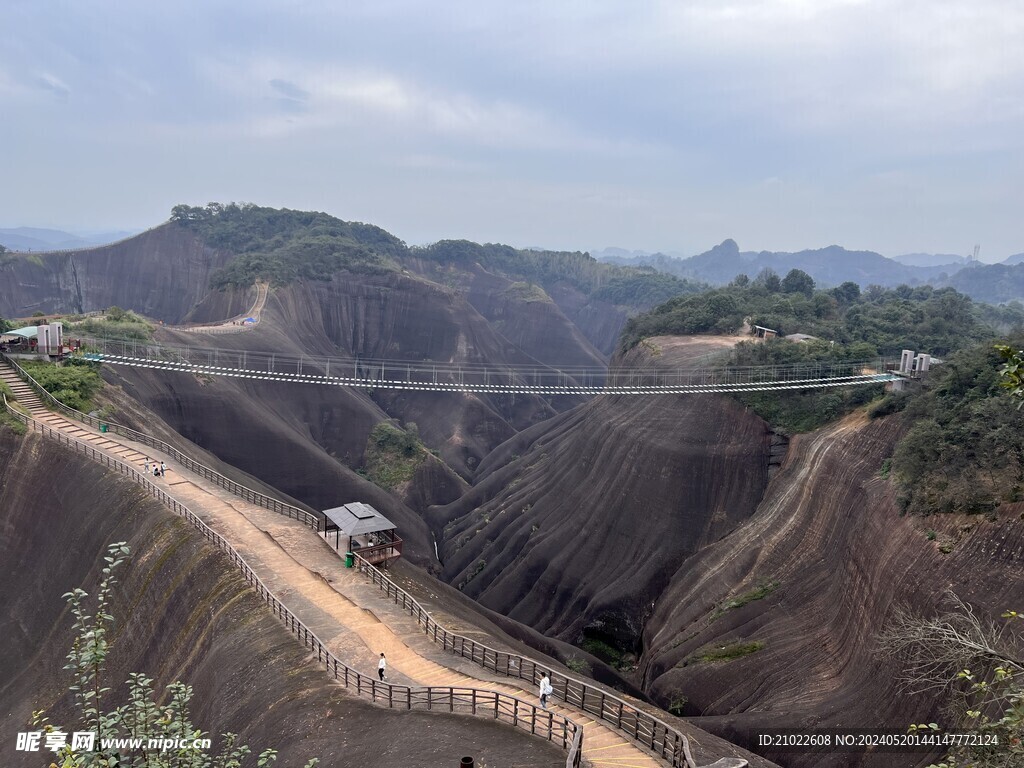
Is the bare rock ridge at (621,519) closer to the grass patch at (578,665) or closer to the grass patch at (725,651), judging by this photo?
the grass patch at (578,665)

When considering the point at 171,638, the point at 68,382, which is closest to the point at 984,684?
the point at 171,638

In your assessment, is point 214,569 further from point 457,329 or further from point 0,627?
point 457,329

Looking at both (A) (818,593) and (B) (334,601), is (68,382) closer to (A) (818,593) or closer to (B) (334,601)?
(B) (334,601)

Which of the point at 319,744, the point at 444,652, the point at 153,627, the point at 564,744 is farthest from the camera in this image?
the point at 153,627

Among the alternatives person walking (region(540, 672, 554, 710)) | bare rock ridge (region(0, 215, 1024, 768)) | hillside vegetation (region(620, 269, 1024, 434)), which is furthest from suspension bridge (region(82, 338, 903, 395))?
person walking (region(540, 672, 554, 710))

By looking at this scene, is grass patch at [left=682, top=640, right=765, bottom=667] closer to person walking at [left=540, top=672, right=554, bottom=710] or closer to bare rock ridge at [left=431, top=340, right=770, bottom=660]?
bare rock ridge at [left=431, top=340, right=770, bottom=660]

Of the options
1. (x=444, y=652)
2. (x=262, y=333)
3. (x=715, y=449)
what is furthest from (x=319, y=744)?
(x=262, y=333)
